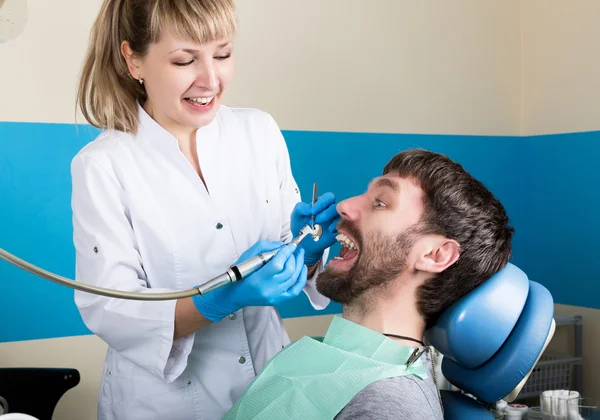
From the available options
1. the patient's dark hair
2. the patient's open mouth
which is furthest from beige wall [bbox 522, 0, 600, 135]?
the patient's open mouth

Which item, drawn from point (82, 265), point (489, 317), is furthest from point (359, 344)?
point (82, 265)

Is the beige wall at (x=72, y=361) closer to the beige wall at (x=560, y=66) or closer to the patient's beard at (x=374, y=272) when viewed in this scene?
the patient's beard at (x=374, y=272)

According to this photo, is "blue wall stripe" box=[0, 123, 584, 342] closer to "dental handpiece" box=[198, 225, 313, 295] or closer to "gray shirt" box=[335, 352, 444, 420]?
"dental handpiece" box=[198, 225, 313, 295]

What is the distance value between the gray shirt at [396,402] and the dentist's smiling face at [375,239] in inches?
10.3

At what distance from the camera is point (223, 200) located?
1704 mm

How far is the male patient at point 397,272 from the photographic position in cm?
148

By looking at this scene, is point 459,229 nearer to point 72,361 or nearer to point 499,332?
point 499,332

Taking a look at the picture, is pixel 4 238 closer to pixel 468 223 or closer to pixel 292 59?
pixel 292 59

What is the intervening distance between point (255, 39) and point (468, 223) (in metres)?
1.72

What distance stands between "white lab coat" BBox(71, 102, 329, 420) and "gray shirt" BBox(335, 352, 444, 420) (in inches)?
16.8

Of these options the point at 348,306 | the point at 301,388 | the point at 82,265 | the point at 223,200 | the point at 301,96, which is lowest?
the point at 301,388

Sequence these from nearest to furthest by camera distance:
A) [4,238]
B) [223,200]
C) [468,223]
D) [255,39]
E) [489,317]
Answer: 1. [489,317]
2. [468,223]
3. [223,200]
4. [4,238]
5. [255,39]

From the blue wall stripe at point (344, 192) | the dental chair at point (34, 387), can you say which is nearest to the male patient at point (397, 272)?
the dental chair at point (34, 387)

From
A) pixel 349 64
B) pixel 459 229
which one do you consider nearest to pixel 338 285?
pixel 459 229
